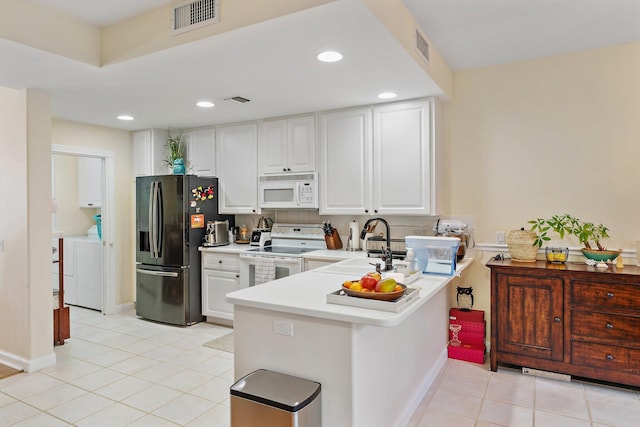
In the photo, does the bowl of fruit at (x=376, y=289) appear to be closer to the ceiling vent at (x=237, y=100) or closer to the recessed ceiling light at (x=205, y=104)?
the ceiling vent at (x=237, y=100)

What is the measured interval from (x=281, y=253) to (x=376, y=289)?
89.1 inches

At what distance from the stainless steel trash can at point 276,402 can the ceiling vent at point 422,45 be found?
2.27 m

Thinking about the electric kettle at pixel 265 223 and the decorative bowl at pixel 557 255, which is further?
the electric kettle at pixel 265 223

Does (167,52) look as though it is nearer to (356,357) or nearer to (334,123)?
(334,123)

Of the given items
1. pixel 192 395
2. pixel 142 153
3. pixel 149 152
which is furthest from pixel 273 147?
pixel 192 395

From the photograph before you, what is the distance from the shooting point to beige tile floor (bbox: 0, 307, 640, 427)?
257 cm

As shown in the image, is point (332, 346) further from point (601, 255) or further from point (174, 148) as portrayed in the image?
point (174, 148)

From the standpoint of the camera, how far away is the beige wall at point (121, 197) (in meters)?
4.94

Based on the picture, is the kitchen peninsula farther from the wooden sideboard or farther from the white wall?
the white wall

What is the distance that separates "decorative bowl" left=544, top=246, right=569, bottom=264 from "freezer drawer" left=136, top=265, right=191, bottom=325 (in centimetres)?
360

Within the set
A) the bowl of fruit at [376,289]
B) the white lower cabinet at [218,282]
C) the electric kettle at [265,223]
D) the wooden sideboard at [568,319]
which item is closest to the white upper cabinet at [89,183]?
the white lower cabinet at [218,282]

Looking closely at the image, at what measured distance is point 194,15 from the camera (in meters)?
2.40

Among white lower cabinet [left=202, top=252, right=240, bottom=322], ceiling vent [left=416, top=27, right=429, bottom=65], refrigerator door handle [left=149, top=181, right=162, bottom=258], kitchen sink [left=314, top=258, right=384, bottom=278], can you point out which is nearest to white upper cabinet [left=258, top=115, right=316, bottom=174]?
white lower cabinet [left=202, top=252, right=240, bottom=322]

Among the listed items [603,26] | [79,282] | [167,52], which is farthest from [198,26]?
[79,282]
